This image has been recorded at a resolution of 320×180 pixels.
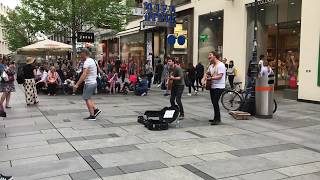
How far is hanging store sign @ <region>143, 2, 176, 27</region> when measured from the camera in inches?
828

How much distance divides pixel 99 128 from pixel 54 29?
15.4 meters

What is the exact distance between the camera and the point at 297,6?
15.6 m

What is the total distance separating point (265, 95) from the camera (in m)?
10.7

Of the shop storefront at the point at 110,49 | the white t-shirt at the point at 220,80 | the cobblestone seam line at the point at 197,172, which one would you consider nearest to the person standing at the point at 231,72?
the white t-shirt at the point at 220,80

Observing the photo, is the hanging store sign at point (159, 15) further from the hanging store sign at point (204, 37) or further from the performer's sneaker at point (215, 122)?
the performer's sneaker at point (215, 122)

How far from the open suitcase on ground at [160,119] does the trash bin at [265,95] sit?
2.81m

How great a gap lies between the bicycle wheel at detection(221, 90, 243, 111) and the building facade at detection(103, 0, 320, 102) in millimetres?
3723

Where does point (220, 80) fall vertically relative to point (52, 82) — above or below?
above

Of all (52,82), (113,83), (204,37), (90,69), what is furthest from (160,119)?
(204,37)

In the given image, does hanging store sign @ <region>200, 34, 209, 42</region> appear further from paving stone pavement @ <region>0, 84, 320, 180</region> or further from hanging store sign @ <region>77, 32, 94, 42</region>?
paving stone pavement @ <region>0, 84, 320, 180</region>

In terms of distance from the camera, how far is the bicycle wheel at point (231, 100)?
12.0 metres

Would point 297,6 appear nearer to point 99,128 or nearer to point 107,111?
point 107,111

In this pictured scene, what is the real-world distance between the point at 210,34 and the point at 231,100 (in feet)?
31.6

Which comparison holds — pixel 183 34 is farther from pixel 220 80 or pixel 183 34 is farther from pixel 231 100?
pixel 220 80
